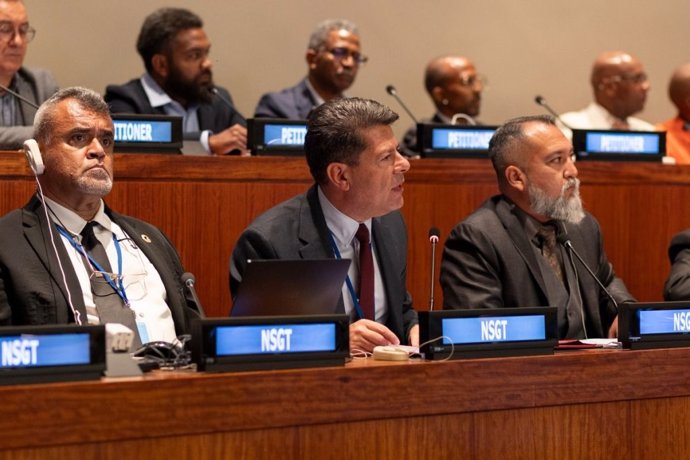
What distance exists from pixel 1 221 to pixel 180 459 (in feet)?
3.25

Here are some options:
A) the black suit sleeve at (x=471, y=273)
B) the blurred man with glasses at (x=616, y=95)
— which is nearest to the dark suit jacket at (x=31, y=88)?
the black suit sleeve at (x=471, y=273)

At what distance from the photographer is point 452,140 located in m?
4.25

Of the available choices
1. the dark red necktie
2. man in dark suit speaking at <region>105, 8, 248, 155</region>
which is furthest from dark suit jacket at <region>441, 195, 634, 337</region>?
man in dark suit speaking at <region>105, 8, 248, 155</region>

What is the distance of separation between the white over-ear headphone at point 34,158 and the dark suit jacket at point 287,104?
2394 mm

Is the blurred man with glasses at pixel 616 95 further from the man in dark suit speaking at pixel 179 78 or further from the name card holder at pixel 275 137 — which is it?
the name card holder at pixel 275 137

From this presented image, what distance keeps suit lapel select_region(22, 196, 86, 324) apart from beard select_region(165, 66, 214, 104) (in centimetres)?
215

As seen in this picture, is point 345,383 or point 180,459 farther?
point 345,383

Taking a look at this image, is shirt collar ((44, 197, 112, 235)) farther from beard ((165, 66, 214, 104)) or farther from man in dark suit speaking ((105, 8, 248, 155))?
beard ((165, 66, 214, 104))

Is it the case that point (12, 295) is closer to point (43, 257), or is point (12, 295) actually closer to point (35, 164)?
point (43, 257)

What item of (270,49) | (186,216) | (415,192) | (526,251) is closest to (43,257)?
(186,216)

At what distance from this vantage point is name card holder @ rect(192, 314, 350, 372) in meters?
2.14

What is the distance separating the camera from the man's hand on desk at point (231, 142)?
416 centimetres

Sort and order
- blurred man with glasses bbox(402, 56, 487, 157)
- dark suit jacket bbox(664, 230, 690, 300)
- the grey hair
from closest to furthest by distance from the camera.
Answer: dark suit jacket bbox(664, 230, 690, 300)
the grey hair
blurred man with glasses bbox(402, 56, 487, 157)

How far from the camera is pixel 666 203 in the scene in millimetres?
4414
